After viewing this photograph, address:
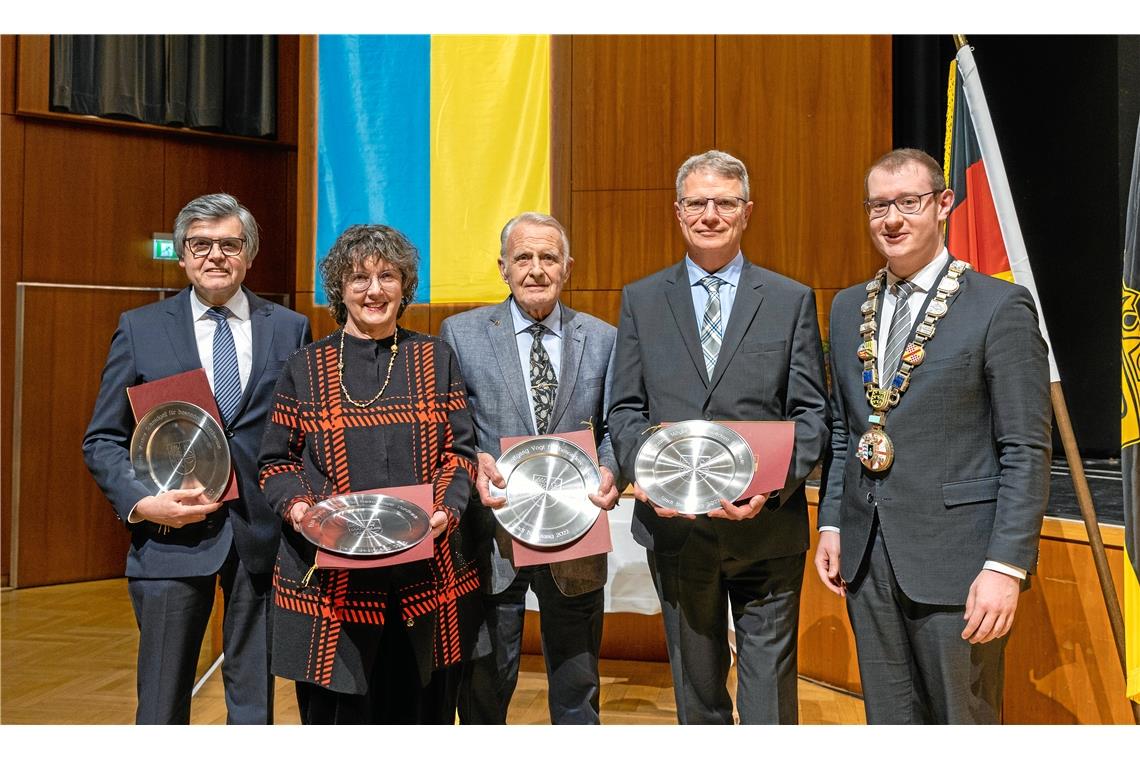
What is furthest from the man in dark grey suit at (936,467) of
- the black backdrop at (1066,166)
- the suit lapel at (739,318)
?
the black backdrop at (1066,166)

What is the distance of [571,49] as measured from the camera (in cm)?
512

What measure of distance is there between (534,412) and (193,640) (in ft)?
3.46

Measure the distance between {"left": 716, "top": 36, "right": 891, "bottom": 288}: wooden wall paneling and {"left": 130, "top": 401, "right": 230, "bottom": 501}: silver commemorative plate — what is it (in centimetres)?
358

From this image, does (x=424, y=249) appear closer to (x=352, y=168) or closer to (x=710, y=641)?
(x=352, y=168)

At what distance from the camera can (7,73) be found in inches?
244

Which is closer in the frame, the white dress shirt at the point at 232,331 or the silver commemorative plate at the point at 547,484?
the silver commemorative plate at the point at 547,484

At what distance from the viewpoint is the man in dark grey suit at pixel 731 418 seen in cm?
217

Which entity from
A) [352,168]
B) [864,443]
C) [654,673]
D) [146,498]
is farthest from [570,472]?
[352,168]

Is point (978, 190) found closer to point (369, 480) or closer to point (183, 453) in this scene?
point (369, 480)

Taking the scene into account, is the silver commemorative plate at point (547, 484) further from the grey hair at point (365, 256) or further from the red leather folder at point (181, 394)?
the red leather folder at point (181, 394)

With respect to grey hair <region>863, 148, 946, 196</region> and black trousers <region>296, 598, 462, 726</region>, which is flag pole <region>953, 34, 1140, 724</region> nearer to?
grey hair <region>863, 148, 946, 196</region>

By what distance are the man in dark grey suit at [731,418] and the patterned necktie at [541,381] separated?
219mm

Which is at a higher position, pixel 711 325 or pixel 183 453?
pixel 711 325

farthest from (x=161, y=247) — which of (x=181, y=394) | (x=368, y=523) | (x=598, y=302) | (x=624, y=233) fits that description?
(x=368, y=523)
